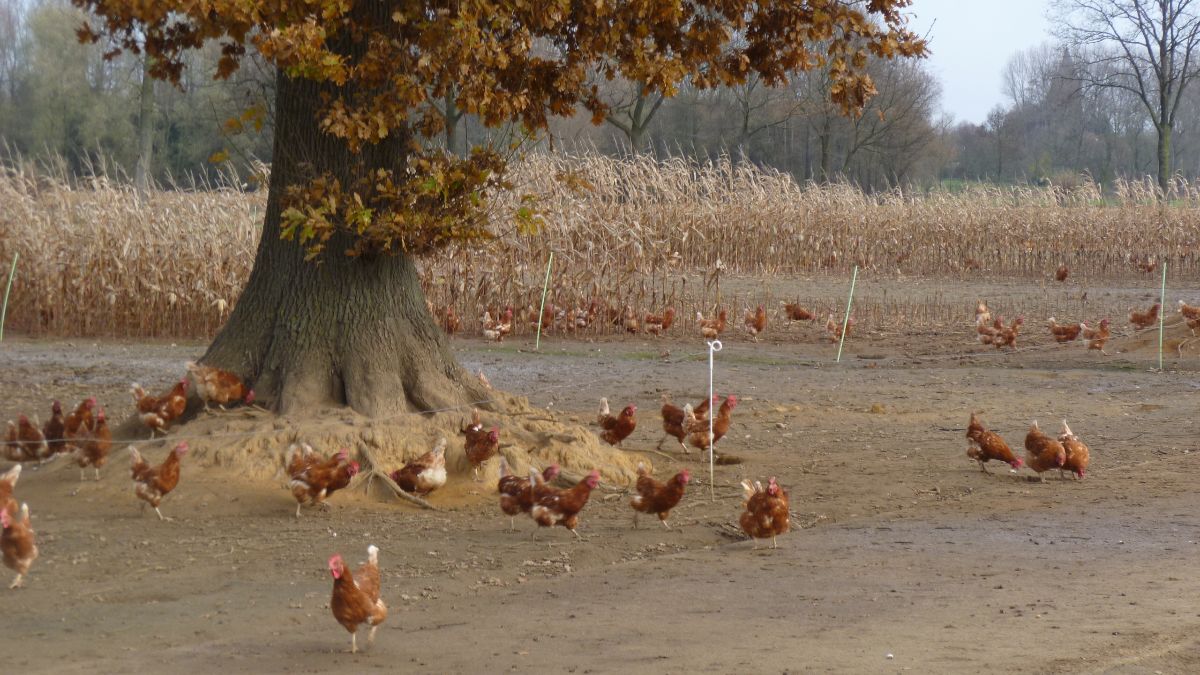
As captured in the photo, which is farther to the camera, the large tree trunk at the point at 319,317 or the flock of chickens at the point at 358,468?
the large tree trunk at the point at 319,317

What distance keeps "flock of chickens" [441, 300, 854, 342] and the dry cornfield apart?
253 millimetres

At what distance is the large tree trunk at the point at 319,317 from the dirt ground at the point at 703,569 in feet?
3.30

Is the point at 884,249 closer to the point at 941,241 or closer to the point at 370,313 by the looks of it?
the point at 941,241

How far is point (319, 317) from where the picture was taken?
10.3 m

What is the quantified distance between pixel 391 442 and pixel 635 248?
39.2 feet

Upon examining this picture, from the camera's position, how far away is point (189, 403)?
10.6m

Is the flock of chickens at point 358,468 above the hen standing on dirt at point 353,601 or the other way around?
above

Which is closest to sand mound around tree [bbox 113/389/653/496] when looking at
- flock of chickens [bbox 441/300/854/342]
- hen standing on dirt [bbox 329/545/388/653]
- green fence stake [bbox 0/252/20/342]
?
hen standing on dirt [bbox 329/545/388/653]

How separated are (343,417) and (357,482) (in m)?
0.67

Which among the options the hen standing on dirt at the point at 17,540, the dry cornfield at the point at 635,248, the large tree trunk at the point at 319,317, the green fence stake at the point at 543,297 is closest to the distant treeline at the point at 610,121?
the dry cornfield at the point at 635,248

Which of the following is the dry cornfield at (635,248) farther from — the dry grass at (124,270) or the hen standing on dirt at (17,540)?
the hen standing on dirt at (17,540)

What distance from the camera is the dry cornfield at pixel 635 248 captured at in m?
19.8

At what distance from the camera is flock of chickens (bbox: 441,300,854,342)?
1978cm

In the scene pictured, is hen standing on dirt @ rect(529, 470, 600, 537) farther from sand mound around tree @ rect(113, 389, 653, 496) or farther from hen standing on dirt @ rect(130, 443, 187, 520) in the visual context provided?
hen standing on dirt @ rect(130, 443, 187, 520)
